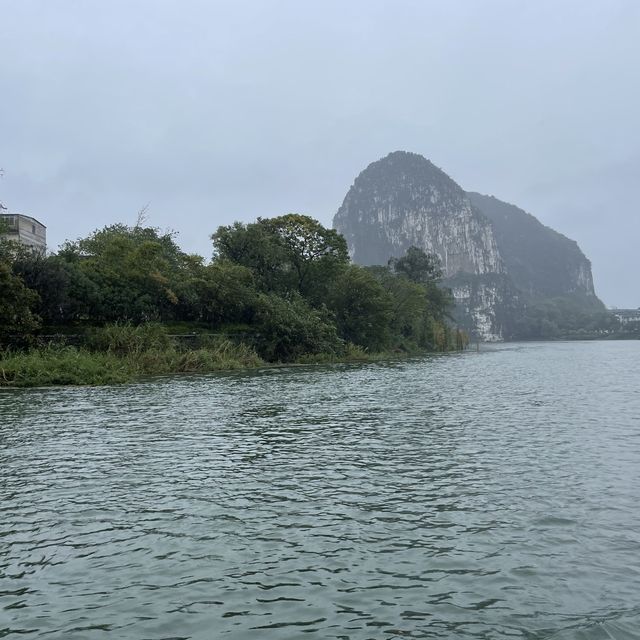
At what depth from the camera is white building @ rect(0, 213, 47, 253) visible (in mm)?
58344

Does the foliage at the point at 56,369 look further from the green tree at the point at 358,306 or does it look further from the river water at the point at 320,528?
the green tree at the point at 358,306

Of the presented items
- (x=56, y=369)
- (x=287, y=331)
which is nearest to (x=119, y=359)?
(x=56, y=369)

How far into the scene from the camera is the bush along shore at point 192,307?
32094mm

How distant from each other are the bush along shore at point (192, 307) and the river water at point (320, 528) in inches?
656

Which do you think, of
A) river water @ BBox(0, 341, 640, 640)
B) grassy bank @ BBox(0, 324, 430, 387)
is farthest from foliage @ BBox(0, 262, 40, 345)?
river water @ BBox(0, 341, 640, 640)

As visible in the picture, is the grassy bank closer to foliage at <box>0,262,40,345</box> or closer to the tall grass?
the tall grass

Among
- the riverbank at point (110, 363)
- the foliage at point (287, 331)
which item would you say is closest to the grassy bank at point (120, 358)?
the riverbank at point (110, 363)

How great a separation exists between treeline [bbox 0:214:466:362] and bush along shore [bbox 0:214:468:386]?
0.10 meters

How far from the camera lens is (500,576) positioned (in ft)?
20.8

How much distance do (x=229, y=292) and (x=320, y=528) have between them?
39671 mm

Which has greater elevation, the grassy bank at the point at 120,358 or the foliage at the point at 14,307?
the foliage at the point at 14,307

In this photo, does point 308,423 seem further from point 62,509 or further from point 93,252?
point 93,252

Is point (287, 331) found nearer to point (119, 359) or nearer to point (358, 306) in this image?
point (358, 306)

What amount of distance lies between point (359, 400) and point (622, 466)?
1229 cm
